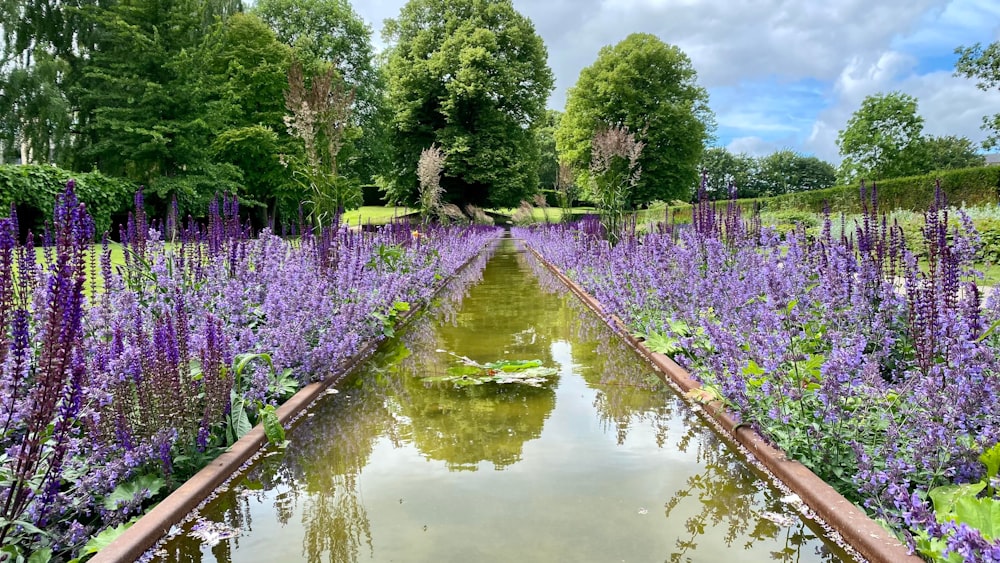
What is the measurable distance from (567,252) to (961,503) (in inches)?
481

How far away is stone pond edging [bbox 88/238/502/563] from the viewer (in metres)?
2.56

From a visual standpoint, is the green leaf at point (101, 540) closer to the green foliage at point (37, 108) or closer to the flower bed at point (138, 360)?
the flower bed at point (138, 360)

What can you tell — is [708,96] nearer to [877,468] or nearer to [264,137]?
[264,137]

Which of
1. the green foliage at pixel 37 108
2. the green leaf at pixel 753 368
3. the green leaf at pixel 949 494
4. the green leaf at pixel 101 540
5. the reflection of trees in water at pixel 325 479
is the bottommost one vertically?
the reflection of trees in water at pixel 325 479

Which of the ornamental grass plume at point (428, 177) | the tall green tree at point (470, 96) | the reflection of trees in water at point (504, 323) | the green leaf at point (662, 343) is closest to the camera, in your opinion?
the green leaf at point (662, 343)

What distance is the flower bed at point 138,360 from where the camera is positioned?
220 centimetres

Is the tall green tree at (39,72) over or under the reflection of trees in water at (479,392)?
over

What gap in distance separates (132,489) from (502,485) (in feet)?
6.09

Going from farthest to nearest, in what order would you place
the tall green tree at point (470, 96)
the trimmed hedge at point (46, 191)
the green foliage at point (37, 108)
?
the tall green tree at point (470, 96) → the green foliage at point (37, 108) → the trimmed hedge at point (46, 191)

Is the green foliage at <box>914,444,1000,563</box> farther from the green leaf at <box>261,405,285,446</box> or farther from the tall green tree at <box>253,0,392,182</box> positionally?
the tall green tree at <box>253,0,392,182</box>

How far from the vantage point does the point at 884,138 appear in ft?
191

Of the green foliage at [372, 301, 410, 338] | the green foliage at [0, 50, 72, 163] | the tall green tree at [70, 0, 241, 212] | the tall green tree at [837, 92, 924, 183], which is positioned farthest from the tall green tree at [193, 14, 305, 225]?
the tall green tree at [837, 92, 924, 183]

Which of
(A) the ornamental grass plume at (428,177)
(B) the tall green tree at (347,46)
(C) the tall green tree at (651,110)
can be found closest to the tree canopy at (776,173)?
(C) the tall green tree at (651,110)

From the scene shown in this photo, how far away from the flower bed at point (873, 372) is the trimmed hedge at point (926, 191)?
1302 centimetres
